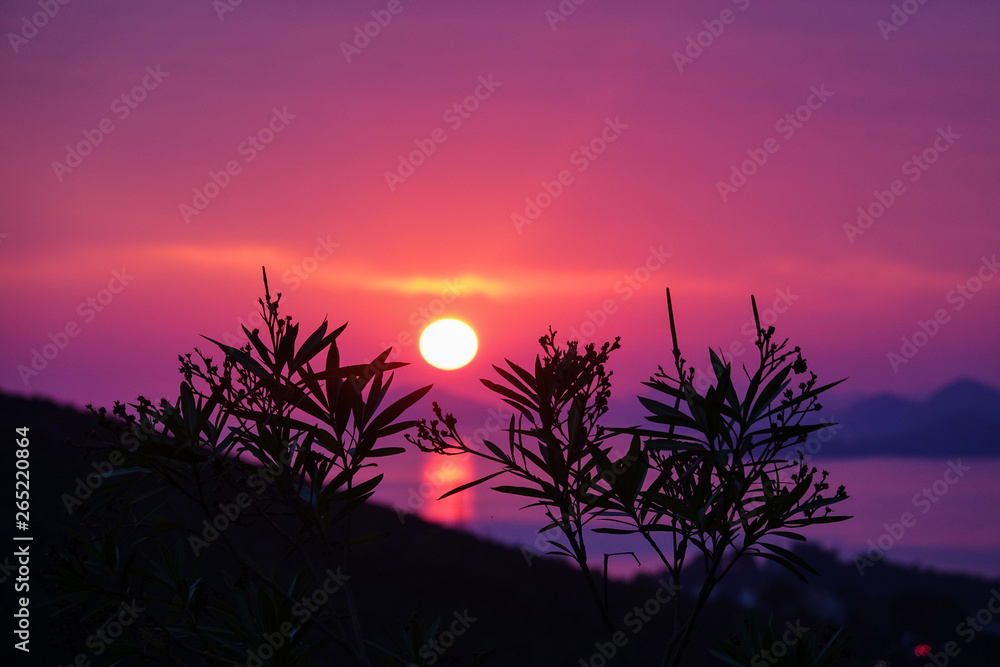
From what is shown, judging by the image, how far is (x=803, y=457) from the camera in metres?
3.86

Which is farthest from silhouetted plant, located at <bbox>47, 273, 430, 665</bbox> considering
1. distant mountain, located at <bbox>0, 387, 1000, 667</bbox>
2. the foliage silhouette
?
distant mountain, located at <bbox>0, 387, 1000, 667</bbox>

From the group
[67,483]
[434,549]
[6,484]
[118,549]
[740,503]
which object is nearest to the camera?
[740,503]

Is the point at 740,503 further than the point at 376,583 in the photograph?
No

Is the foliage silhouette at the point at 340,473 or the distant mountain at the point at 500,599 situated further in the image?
the distant mountain at the point at 500,599

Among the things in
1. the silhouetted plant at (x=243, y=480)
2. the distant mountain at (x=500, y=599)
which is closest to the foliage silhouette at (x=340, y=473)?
the silhouetted plant at (x=243, y=480)

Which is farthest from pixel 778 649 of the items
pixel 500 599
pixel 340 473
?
pixel 500 599

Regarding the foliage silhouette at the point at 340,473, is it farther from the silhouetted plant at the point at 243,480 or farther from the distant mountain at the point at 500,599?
the distant mountain at the point at 500,599

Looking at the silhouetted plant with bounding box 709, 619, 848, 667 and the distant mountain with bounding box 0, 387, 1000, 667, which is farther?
the distant mountain with bounding box 0, 387, 1000, 667

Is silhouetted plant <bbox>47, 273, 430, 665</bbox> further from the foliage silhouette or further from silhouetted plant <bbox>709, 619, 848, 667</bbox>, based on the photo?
silhouetted plant <bbox>709, 619, 848, 667</bbox>

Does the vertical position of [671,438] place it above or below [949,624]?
below

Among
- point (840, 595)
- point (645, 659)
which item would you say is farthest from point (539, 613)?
point (840, 595)

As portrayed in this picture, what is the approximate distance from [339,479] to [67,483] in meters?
12.6

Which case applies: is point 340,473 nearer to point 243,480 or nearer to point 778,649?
point 243,480

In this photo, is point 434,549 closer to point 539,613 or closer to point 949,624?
point 539,613
